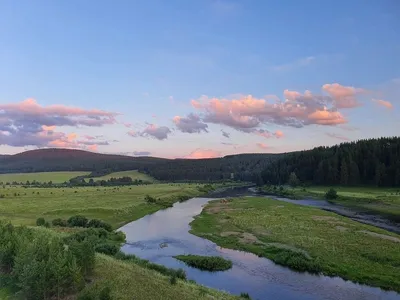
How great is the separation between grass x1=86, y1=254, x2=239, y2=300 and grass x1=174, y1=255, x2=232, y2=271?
31.4ft

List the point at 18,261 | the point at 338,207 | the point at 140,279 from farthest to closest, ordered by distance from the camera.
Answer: the point at 338,207, the point at 140,279, the point at 18,261

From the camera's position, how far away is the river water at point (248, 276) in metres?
40.1

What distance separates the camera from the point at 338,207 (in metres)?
114

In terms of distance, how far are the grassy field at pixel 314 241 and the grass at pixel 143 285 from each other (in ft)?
59.0

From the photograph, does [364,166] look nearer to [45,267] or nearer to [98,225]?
[98,225]

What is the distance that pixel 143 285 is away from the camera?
119ft

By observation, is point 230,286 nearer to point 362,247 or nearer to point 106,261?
point 106,261

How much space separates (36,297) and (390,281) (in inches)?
1450

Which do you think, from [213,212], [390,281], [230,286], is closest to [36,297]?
[230,286]

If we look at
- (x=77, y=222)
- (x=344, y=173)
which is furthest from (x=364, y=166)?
(x=77, y=222)

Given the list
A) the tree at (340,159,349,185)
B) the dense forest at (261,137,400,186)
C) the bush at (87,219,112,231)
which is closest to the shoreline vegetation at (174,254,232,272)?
the bush at (87,219,112,231)

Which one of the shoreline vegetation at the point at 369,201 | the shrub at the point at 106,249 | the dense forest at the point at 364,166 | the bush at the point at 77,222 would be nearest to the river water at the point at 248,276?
the shrub at the point at 106,249

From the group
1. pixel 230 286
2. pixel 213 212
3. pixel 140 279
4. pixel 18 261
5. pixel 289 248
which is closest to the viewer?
pixel 18 261

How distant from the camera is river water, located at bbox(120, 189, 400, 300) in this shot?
131 feet
